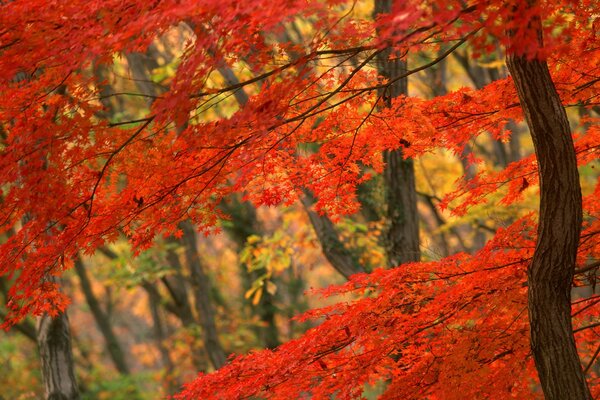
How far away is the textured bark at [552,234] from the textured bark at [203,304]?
7788mm

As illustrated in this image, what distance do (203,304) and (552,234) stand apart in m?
8.42

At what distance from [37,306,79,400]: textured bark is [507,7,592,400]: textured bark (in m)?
4.82

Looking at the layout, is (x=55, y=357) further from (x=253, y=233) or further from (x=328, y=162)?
(x=253, y=233)

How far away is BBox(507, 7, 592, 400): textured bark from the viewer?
4.03 meters

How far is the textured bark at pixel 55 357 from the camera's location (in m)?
7.29

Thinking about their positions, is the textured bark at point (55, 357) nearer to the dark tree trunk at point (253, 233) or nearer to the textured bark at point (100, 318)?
the dark tree trunk at point (253, 233)

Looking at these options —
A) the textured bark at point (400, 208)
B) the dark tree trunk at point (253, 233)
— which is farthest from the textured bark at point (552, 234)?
the dark tree trunk at point (253, 233)

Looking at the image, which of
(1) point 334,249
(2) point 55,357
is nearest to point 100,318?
(2) point 55,357

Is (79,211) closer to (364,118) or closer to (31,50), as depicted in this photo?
(31,50)

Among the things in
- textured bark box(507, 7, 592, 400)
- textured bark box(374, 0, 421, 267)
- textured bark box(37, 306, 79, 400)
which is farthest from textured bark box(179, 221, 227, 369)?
textured bark box(507, 7, 592, 400)

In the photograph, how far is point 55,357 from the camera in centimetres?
730

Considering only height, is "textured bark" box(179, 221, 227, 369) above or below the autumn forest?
below

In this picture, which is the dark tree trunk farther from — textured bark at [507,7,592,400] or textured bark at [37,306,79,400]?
textured bark at [507,7,592,400]

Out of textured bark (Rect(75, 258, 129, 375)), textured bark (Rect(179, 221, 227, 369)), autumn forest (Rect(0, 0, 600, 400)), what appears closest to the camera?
autumn forest (Rect(0, 0, 600, 400))
